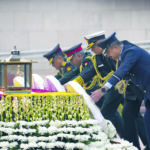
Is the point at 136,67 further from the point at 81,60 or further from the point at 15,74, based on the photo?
the point at 81,60

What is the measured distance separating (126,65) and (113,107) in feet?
6.71

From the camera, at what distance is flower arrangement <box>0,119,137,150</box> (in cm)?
520

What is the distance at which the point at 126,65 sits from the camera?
673cm

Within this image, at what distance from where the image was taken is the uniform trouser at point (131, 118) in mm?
7578

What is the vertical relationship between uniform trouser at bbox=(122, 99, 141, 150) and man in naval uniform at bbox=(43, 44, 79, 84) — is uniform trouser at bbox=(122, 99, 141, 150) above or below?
below

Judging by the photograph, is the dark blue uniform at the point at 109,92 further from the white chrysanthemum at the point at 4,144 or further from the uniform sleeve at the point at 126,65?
the white chrysanthemum at the point at 4,144

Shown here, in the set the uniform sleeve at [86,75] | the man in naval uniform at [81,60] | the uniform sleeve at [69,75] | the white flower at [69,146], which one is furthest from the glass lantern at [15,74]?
the uniform sleeve at [69,75]

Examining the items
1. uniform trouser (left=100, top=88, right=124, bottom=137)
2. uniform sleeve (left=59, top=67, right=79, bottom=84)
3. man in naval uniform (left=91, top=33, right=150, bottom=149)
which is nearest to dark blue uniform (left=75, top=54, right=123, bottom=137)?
uniform trouser (left=100, top=88, right=124, bottom=137)

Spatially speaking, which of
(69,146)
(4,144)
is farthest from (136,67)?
(4,144)

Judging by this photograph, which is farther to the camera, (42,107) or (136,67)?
(136,67)

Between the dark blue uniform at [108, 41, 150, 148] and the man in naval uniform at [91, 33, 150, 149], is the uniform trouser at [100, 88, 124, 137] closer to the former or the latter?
the man in naval uniform at [91, 33, 150, 149]

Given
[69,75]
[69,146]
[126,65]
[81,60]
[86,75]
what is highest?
[126,65]

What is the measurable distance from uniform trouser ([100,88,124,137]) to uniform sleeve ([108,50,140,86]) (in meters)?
1.85

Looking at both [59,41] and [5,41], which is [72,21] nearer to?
[59,41]
